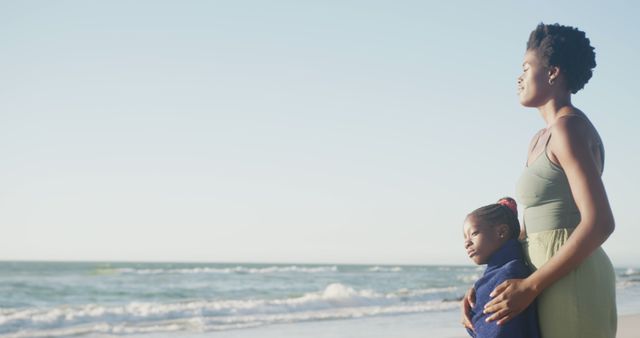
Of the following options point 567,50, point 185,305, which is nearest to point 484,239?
point 567,50

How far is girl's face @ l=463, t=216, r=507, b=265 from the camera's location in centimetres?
213

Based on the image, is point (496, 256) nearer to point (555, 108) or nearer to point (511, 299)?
point (511, 299)

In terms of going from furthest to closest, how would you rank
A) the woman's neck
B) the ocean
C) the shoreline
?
the ocean → the shoreline → the woman's neck

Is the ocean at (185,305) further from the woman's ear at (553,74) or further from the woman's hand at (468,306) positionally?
the woman's ear at (553,74)

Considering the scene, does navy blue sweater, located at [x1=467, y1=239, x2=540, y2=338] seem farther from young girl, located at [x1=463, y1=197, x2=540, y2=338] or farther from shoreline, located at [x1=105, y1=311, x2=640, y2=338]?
shoreline, located at [x1=105, y1=311, x2=640, y2=338]

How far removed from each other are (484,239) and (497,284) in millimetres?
165

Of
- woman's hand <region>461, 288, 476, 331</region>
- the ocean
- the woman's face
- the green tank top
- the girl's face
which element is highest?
the woman's face

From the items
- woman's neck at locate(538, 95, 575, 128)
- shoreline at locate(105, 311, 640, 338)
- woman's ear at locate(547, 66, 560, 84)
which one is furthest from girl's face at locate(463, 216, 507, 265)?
shoreline at locate(105, 311, 640, 338)

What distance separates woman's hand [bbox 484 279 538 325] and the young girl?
0.02 m

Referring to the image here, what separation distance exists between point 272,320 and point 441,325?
284cm

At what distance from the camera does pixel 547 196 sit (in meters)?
2.01

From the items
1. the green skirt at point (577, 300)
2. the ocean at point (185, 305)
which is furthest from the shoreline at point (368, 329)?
the green skirt at point (577, 300)

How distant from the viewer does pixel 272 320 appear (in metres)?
10.5

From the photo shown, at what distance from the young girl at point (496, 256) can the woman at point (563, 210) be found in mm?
32
